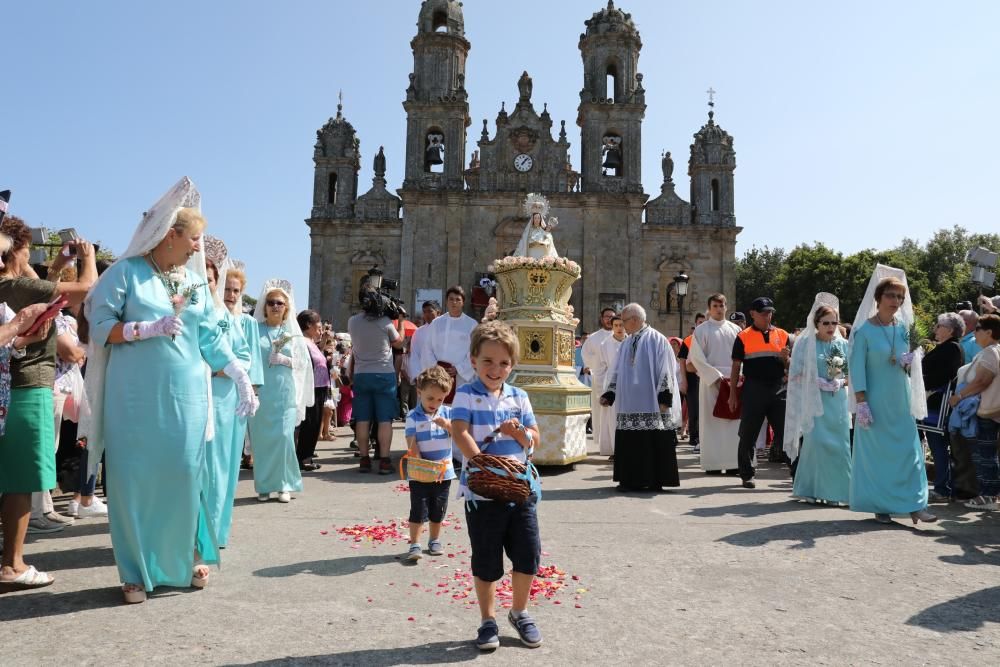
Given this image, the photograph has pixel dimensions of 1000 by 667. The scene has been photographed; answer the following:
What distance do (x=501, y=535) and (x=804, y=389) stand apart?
4675mm

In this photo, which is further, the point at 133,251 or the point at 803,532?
the point at 803,532

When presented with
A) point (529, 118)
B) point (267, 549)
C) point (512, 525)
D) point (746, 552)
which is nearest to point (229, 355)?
point (267, 549)

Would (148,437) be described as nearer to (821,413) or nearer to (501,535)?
(501,535)

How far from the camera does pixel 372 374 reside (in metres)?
8.29

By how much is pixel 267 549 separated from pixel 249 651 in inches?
73.1

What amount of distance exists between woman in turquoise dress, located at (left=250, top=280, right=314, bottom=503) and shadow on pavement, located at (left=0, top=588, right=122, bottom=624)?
2677mm

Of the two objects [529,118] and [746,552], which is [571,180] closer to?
[529,118]

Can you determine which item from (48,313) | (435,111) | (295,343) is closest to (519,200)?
(435,111)

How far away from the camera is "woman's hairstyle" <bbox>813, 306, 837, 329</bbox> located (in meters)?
6.82

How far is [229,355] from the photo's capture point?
13.8 feet

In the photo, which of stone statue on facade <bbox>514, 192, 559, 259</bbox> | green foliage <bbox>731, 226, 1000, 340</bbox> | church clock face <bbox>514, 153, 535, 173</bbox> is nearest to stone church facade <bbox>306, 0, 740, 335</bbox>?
church clock face <bbox>514, 153, 535, 173</bbox>

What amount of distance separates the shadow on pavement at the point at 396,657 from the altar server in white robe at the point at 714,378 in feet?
20.8

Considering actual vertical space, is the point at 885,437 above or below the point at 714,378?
below

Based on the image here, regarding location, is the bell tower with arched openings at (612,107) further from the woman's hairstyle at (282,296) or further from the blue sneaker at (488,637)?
the blue sneaker at (488,637)
